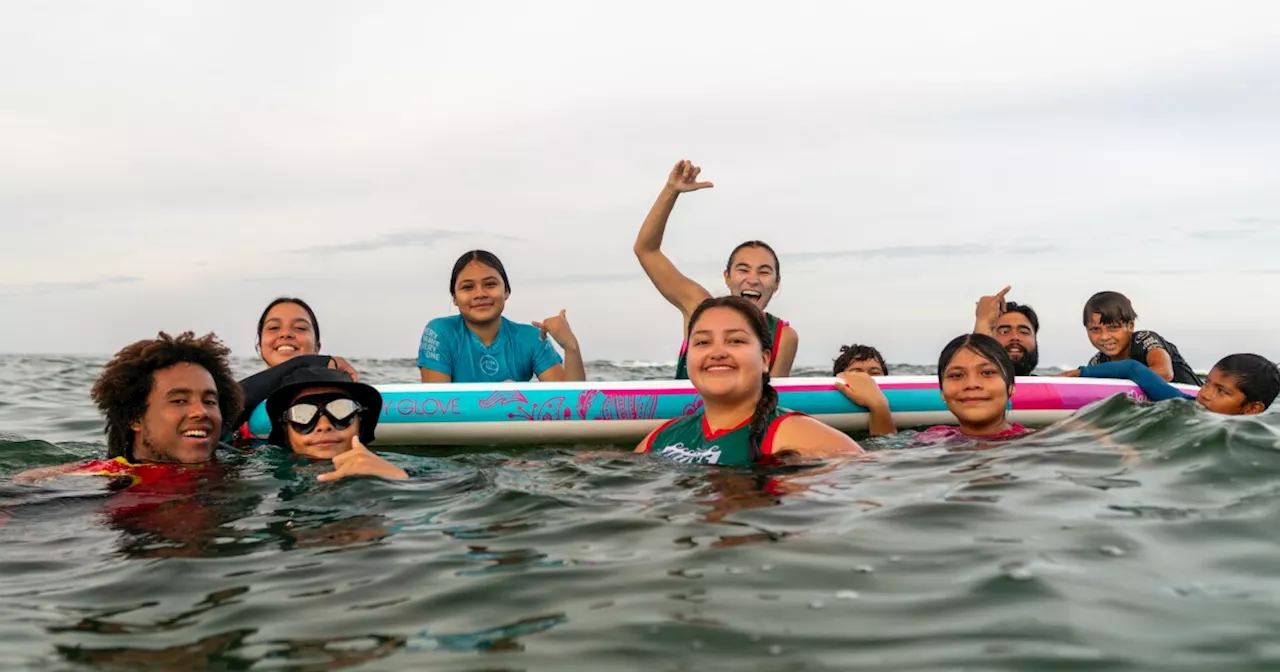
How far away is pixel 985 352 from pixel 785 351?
186 cm

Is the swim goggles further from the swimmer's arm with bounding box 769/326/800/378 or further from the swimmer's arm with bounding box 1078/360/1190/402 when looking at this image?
the swimmer's arm with bounding box 1078/360/1190/402

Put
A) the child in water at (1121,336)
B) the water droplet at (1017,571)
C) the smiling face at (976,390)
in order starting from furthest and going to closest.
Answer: the child in water at (1121,336)
the smiling face at (976,390)
the water droplet at (1017,571)

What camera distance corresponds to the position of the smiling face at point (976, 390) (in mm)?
6355

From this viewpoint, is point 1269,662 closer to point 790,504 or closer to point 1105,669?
point 1105,669

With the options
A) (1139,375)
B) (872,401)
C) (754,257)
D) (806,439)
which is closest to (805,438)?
(806,439)

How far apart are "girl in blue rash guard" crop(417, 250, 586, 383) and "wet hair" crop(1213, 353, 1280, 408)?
15.8 ft

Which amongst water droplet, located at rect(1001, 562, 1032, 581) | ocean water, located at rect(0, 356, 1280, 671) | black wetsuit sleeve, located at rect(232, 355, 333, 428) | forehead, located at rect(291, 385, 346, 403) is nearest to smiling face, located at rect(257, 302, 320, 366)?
black wetsuit sleeve, located at rect(232, 355, 333, 428)

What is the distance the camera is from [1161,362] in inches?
370

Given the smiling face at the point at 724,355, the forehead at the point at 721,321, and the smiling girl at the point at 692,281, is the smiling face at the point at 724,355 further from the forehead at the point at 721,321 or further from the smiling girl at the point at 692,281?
the smiling girl at the point at 692,281

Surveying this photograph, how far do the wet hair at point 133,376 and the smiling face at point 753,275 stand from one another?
12.3ft

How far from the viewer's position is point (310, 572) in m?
3.62

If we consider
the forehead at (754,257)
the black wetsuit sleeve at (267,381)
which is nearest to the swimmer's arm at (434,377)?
the black wetsuit sleeve at (267,381)

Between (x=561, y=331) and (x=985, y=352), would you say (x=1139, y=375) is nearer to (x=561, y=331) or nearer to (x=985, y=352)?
(x=985, y=352)

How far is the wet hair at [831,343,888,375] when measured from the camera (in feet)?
28.3
